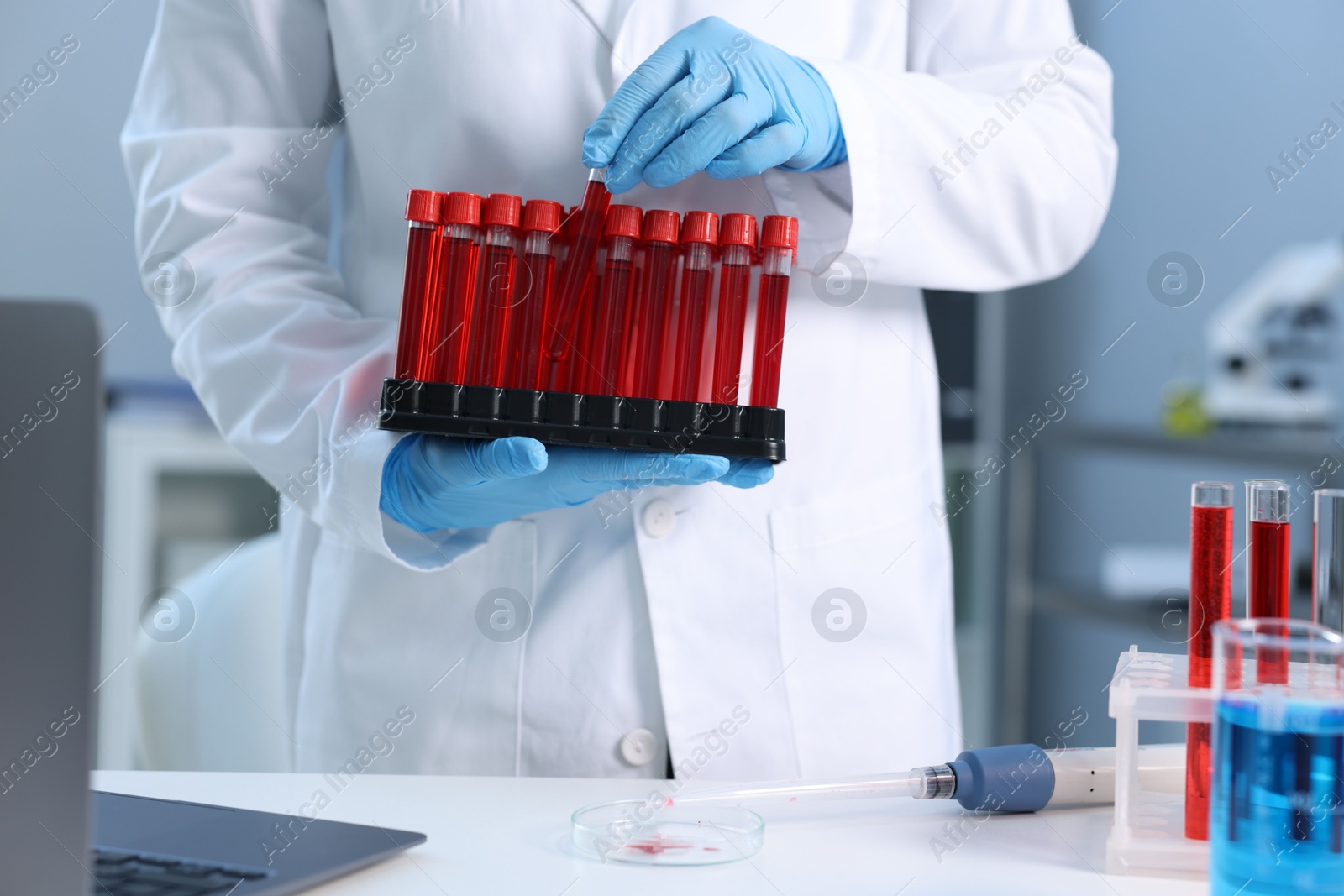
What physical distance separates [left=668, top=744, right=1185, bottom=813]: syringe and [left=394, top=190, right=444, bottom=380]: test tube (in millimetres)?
383

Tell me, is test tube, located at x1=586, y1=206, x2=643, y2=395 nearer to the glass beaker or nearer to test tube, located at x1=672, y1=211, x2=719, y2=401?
test tube, located at x1=672, y1=211, x2=719, y2=401

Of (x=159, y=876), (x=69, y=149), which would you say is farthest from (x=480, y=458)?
(x=69, y=149)

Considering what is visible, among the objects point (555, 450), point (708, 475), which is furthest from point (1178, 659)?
point (555, 450)

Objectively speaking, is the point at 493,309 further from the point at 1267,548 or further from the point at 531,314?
the point at 1267,548

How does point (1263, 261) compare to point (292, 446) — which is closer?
point (292, 446)

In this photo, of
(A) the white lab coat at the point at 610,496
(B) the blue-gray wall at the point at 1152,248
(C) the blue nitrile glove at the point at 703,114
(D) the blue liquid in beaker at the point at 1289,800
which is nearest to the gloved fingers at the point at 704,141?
(C) the blue nitrile glove at the point at 703,114

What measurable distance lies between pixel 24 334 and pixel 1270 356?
8.32 feet

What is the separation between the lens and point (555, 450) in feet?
2.79

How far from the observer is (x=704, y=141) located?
0.86 meters

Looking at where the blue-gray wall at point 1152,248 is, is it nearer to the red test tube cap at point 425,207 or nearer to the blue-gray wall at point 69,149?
the red test tube cap at point 425,207

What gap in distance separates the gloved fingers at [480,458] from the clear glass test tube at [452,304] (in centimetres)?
6

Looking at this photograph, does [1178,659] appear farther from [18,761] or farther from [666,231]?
[18,761]

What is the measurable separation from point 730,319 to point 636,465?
14 cm

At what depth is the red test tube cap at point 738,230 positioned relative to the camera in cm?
83
